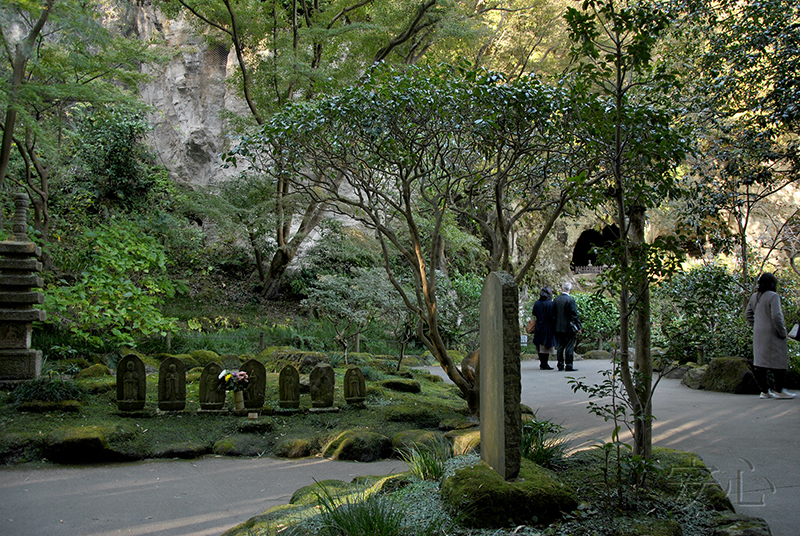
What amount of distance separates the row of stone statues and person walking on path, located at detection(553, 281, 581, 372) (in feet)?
21.8

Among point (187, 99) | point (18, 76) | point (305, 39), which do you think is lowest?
point (18, 76)

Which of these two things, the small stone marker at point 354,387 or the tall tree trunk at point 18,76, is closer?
the small stone marker at point 354,387

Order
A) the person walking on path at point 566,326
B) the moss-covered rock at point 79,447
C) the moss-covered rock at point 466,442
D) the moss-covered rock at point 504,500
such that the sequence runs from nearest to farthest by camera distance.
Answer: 1. the moss-covered rock at point 504,500
2. the moss-covered rock at point 466,442
3. the moss-covered rock at point 79,447
4. the person walking on path at point 566,326

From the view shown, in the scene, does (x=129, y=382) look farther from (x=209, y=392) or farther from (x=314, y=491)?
(x=314, y=491)

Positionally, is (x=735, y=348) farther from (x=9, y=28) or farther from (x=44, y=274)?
(x=9, y=28)

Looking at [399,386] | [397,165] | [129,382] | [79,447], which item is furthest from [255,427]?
Answer: [397,165]

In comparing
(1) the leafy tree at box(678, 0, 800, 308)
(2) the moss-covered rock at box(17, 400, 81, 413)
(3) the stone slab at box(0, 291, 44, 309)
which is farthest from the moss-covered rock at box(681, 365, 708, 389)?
(3) the stone slab at box(0, 291, 44, 309)

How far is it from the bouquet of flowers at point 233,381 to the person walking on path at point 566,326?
7.85 metres

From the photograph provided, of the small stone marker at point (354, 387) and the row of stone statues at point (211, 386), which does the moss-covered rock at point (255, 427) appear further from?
the small stone marker at point (354, 387)

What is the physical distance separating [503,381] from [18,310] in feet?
23.1

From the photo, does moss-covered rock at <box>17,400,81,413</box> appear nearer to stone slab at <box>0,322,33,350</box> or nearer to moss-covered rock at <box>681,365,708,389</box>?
stone slab at <box>0,322,33,350</box>

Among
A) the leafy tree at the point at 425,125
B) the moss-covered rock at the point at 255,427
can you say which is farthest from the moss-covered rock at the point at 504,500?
the moss-covered rock at the point at 255,427

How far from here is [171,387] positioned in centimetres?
689

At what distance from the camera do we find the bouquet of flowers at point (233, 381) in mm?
6867
